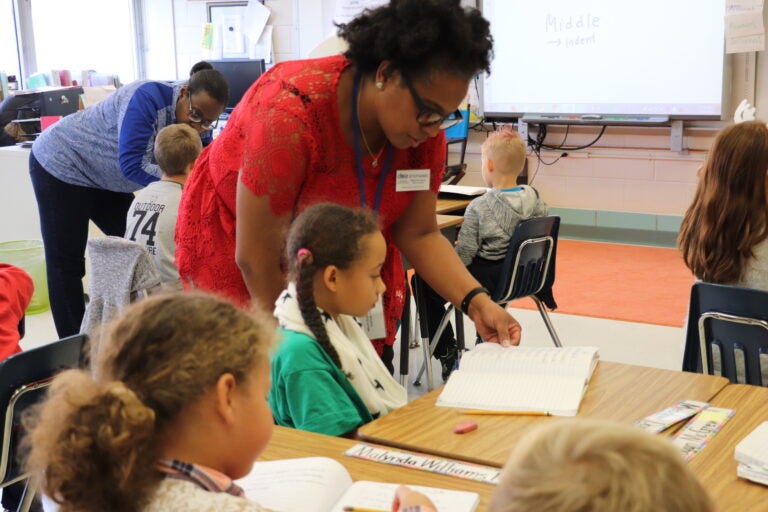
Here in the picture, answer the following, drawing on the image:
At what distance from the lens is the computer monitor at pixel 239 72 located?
6867 millimetres

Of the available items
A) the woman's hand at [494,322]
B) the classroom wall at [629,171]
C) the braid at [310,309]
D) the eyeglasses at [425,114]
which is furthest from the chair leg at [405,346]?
the classroom wall at [629,171]

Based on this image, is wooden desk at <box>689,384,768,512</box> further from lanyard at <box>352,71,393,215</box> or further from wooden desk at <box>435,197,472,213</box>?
wooden desk at <box>435,197,472,213</box>

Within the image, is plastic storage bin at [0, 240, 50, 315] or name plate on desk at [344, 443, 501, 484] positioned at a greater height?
name plate on desk at [344, 443, 501, 484]

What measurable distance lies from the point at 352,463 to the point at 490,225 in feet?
7.00

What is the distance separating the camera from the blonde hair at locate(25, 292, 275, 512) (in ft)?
2.83

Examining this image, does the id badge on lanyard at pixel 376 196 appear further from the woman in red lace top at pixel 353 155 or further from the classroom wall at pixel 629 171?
the classroom wall at pixel 629 171

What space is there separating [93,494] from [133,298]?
6.79 feet

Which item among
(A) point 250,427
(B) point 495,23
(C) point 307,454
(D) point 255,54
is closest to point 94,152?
(C) point 307,454

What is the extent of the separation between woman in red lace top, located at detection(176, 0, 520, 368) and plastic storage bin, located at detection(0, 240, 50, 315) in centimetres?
290

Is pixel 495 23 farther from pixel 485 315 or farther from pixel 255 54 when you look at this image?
pixel 485 315

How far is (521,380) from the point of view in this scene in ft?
5.39

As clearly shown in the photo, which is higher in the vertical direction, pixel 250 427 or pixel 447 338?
pixel 250 427

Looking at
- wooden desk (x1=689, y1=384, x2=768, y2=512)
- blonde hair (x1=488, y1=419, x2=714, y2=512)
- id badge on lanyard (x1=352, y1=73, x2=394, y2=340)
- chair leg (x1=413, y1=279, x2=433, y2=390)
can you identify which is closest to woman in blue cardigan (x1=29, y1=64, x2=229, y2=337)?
chair leg (x1=413, y1=279, x2=433, y2=390)

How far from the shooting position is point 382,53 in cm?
156
